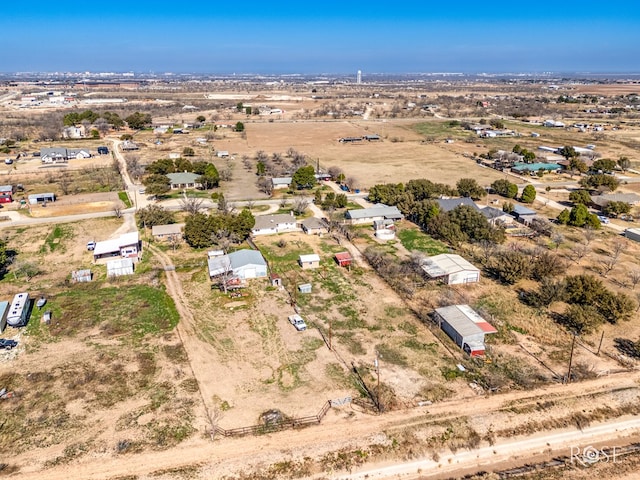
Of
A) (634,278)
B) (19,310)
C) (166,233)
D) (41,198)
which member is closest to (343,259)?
(166,233)

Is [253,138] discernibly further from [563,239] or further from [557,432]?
[557,432]

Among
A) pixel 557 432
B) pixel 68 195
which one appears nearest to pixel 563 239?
pixel 557 432

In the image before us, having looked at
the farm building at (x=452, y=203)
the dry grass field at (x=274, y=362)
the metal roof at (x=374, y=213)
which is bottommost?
the dry grass field at (x=274, y=362)

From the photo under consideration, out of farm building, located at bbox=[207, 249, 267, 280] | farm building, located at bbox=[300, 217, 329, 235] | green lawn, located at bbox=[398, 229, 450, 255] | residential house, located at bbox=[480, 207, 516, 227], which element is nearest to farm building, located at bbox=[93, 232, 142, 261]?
farm building, located at bbox=[207, 249, 267, 280]

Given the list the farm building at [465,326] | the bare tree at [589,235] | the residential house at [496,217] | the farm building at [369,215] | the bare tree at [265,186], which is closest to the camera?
the farm building at [465,326]

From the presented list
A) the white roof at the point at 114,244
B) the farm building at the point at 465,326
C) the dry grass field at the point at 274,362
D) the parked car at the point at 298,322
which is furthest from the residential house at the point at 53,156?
the farm building at the point at 465,326

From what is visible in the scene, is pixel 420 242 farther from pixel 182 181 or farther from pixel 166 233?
pixel 182 181

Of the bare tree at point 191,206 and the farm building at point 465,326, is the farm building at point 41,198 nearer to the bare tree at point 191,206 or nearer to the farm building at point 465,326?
the bare tree at point 191,206
